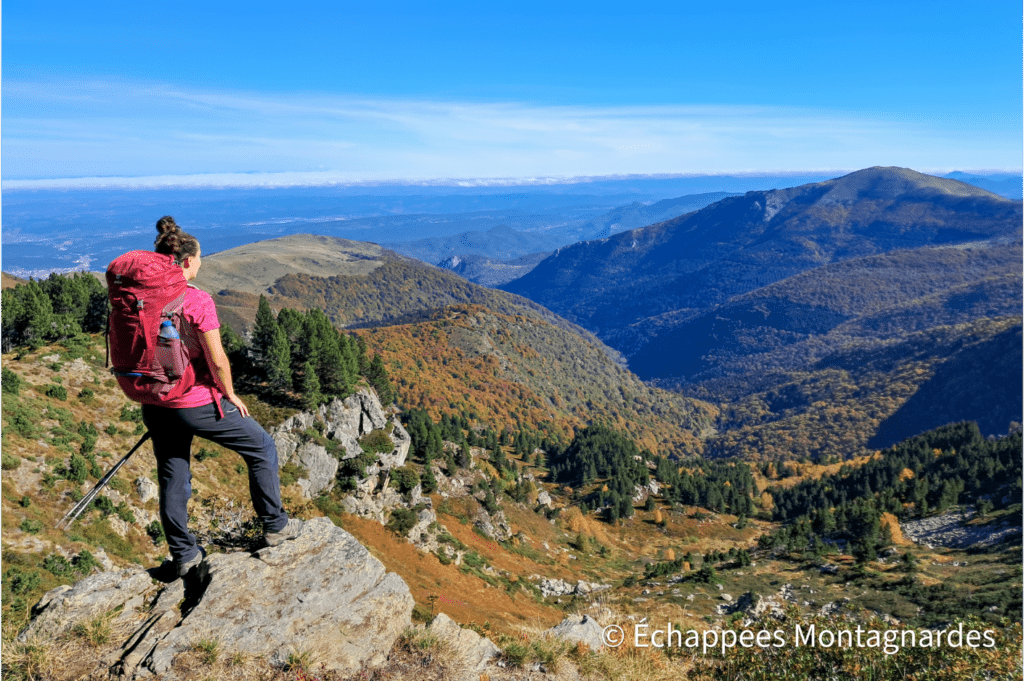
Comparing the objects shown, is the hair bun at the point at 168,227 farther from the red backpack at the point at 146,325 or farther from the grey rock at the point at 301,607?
the grey rock at the point at 301,607

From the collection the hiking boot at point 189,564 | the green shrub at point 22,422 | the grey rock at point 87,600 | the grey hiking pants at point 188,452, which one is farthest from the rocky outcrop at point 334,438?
the grey hiking pants at point 188,452

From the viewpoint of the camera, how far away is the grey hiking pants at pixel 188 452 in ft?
21.9

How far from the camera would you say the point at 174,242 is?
650 cm

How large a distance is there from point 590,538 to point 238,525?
253 feet

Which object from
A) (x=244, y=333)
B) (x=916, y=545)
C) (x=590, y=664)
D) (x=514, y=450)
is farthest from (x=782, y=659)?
(x=244, y=333)

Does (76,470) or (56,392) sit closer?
(76,470)

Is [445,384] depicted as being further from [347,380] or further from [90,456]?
[90,456]

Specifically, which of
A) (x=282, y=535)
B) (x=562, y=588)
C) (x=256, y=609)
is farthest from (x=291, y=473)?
(x=562, y=588)

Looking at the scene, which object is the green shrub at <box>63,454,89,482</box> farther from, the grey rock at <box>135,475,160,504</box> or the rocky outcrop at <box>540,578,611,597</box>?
the rocky outcrop at <box>540,578,611,597</box>

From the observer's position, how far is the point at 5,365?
24875mm

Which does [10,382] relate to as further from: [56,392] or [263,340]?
[263,340]

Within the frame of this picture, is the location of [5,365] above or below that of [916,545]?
above

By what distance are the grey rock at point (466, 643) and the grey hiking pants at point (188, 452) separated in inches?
139

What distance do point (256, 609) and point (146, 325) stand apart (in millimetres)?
4597
